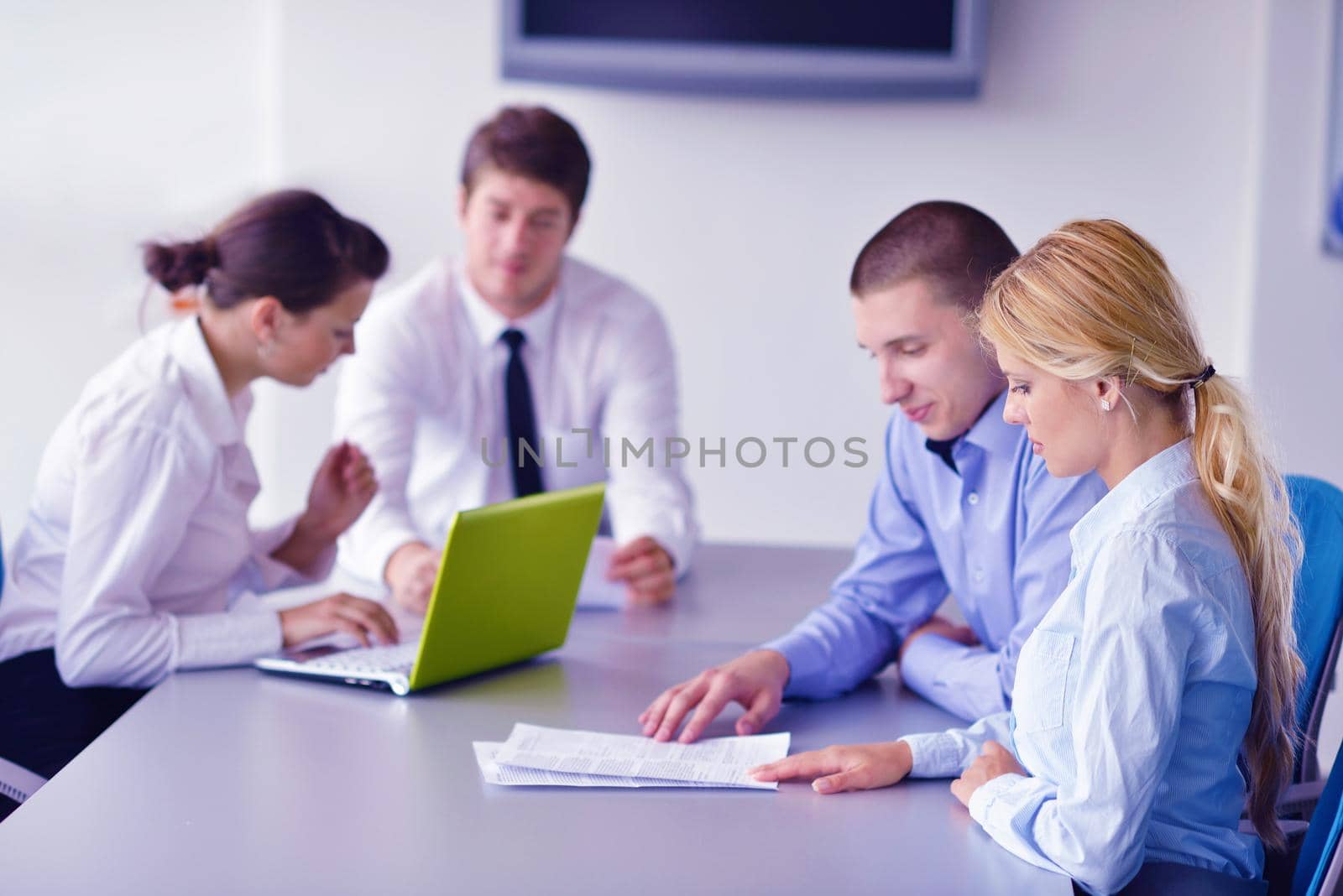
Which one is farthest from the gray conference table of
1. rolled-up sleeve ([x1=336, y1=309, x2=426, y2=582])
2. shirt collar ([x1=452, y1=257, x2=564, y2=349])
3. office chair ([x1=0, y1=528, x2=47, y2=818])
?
shirt collar ([x1=452, y1=257, x2=564, y2=349])

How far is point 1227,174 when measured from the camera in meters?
3.82

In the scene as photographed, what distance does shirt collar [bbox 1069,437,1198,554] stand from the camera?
120 centimetres

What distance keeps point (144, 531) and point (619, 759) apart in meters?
0.68

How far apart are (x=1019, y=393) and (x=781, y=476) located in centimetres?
272

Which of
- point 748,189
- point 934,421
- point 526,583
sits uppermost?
point 748,189

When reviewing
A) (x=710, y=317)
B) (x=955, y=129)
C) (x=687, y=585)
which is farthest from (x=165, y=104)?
(x=687, y=585)

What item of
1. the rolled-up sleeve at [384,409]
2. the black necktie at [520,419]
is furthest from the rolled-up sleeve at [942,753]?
the black necktie at [520,419]

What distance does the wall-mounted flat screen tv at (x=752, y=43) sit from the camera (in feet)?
12.0

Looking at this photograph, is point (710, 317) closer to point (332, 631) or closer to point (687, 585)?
point (687, 585)

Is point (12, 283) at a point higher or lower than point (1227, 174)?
lower

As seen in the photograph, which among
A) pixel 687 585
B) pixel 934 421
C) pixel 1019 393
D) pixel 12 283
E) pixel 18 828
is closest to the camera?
pixel 18 828

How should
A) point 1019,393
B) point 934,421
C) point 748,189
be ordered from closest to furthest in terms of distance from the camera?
point 1019,393 → point 934,421 → point 748,189

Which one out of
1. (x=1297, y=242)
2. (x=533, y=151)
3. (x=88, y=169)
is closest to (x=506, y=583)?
(x=533, y=151)

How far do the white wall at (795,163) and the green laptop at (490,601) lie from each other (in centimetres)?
223
